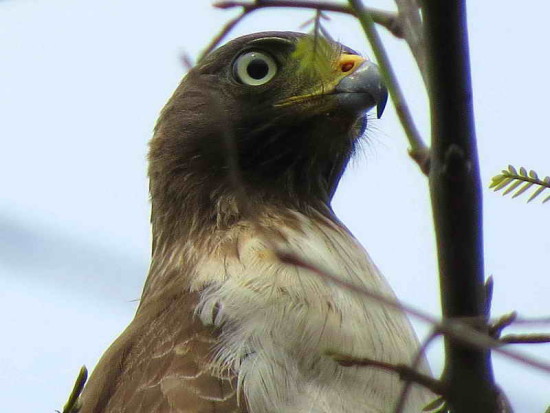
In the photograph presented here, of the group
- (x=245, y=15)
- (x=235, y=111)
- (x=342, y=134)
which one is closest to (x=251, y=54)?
(x=235, y=111)

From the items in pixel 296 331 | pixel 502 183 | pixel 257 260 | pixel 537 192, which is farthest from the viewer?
pixel 257 260

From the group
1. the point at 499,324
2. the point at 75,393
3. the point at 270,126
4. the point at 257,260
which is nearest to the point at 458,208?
the point at 499,324

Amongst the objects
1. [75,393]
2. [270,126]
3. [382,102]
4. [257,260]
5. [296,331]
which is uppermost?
[382,102]

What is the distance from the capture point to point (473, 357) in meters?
2.16

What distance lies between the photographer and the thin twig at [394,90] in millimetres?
2346

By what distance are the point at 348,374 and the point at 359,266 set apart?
104 centimetres

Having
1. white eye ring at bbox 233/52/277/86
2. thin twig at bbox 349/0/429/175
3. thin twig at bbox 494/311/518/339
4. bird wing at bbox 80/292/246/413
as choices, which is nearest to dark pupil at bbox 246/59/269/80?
white eye ring at bbox 233/52/277/86

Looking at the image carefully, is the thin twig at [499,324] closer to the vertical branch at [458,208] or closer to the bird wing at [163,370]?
the vertical branch at [458,208]

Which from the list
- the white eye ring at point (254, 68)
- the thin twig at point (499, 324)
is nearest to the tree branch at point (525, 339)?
the thin twig at point (499, 324)

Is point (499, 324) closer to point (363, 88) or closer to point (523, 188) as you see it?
point (523, 188)

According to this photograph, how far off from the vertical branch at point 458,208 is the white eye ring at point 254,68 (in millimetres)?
3023

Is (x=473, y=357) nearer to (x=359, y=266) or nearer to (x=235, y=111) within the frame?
(x=359, y=266)

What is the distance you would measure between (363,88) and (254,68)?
0.80 metres

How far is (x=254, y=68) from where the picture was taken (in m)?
5.23
